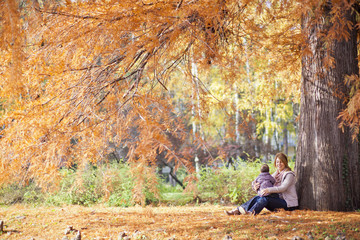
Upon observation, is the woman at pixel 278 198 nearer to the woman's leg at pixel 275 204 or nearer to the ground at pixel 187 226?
the woman's leg at pixel 275 204

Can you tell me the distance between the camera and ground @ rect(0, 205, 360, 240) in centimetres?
389

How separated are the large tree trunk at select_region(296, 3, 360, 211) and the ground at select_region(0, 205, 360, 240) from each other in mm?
373

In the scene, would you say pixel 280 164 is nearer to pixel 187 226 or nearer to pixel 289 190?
pixel 289 190

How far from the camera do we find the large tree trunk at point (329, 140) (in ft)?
17.5

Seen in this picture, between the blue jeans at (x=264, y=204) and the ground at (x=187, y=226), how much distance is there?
0.74 ft

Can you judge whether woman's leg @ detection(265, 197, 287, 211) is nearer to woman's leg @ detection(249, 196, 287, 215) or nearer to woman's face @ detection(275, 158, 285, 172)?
woman's leg @ detection(249, 196, 287, 215)

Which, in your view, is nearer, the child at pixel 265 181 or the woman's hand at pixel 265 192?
the woman's hand at pixel 265 192

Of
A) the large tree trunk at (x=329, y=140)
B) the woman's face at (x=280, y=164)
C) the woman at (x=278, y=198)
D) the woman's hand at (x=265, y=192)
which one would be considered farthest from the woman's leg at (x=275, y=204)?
the woman's face at (x=280, y=164)

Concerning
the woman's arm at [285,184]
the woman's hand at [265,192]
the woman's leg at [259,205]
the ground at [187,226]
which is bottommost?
the ground at [187,226]

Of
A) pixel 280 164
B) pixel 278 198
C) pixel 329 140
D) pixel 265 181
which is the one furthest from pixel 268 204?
pixel 329 140

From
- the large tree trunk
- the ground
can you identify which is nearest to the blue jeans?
the ground

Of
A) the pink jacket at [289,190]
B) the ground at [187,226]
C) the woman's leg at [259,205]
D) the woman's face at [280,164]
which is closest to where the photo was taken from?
the ground at [187,226]

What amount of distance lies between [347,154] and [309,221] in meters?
1.64

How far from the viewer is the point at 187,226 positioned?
454cm
